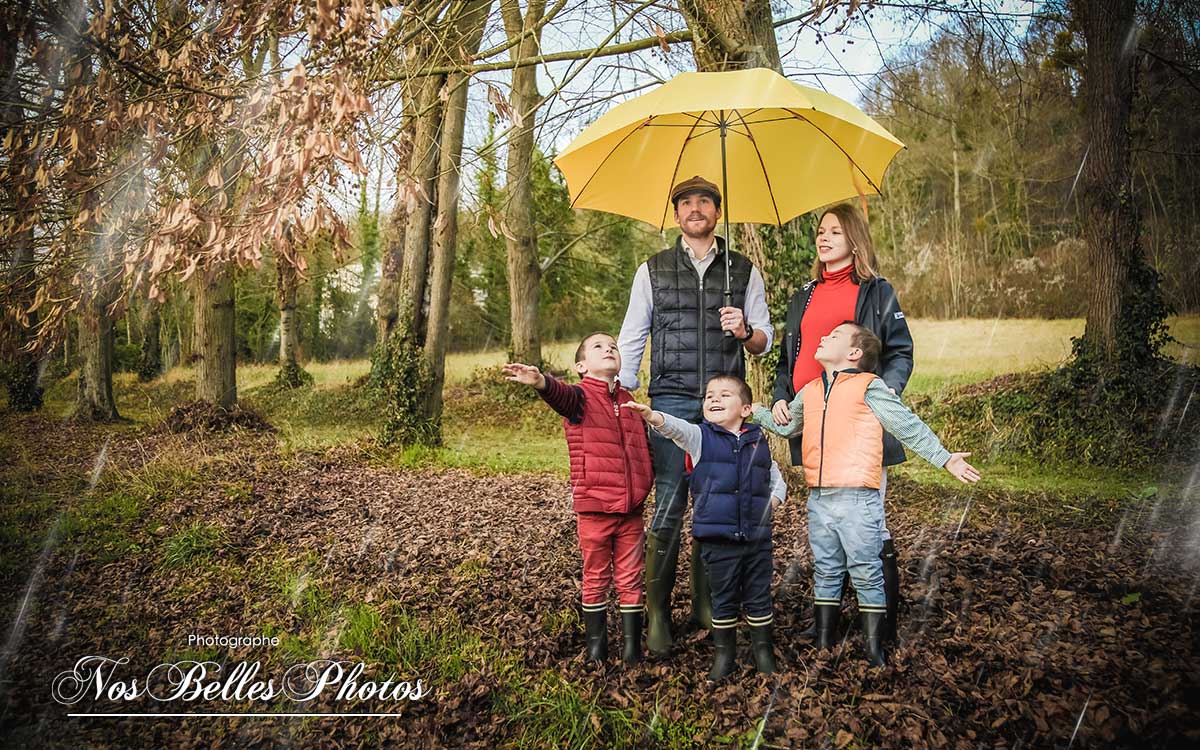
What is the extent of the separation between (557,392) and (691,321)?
747 mm

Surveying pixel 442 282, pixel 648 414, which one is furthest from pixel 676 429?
pixel 442 282

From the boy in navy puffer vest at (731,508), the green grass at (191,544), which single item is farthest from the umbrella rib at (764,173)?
the green grass at (191,544)

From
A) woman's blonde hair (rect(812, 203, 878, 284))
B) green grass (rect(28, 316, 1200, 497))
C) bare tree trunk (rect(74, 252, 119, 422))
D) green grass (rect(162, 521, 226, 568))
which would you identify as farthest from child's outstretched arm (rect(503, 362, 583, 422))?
bare tree trunk (rect(74, 252, 119, 422))

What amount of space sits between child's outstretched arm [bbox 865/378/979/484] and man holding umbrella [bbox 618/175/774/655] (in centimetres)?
54

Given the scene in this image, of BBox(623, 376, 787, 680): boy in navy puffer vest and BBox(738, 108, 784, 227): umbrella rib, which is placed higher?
BBox(738, 108, 784, 227): umbrella rib

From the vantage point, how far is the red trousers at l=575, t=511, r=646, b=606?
3166 mm

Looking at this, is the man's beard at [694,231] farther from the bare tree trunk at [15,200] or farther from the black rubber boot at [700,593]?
the bare tree trunk at [15,200]

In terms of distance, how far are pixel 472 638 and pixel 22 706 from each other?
2150mm

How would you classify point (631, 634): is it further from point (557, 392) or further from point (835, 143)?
point (835, 143)

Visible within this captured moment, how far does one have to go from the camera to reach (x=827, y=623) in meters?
3.16

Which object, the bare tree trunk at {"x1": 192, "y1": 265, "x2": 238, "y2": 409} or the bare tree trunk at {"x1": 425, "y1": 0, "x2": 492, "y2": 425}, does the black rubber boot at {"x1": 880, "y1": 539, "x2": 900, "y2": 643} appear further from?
the bare tree trunk at {"x1": 192, "y1": 265, "x2": 238, "y2": 409}

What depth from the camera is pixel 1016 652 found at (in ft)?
10.2

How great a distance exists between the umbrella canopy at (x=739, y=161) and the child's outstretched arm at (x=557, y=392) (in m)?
1.06

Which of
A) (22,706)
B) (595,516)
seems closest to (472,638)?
(595,516)
